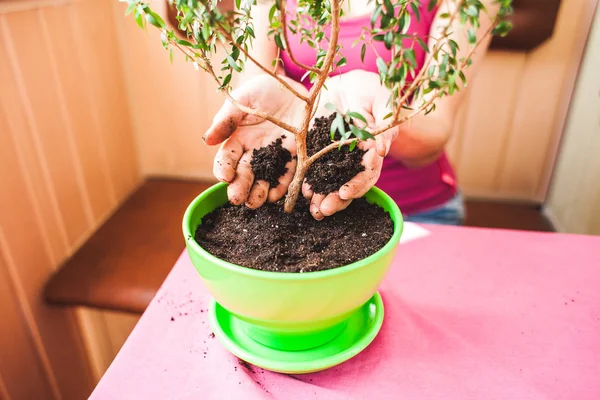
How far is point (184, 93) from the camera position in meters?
1.50

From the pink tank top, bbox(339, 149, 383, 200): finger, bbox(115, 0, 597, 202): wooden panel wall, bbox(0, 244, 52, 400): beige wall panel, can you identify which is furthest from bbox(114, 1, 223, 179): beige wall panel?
bbox(339, 149, 383, 200): finger

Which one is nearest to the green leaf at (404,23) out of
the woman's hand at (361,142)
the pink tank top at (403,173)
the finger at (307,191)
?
the woman's hand at (361,142)

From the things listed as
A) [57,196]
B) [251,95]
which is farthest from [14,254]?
[251,95]

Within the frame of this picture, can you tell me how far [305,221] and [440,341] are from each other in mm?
215

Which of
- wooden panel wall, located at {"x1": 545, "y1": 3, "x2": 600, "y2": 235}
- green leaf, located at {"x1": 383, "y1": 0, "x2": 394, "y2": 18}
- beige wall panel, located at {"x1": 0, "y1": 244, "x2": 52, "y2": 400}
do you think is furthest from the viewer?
wooden panel wall, located at {"x1": 545, "y1": 3, "x2": 600, "y2": 235}

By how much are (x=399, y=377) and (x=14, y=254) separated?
0.85m

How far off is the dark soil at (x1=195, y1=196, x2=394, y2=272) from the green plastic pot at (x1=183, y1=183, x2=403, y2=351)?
28mm

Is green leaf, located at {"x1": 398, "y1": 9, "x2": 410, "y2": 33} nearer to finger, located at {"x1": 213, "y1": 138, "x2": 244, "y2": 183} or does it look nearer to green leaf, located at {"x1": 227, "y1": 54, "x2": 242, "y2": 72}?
green leaf, located at {"x1": 227, "y1": 54, "x2": 242, "y2": 72}

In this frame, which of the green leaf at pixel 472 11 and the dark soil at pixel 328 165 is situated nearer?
the green leaf at pixel 472 11

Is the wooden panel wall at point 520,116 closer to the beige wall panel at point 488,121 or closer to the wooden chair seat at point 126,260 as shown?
the beige wall panel at point 488,121

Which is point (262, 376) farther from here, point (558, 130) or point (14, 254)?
point (558, 130)

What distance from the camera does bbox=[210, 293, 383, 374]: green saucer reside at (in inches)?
19.6

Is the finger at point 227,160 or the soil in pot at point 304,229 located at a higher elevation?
the finger at point 227,160

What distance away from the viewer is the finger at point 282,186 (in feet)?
1.94
